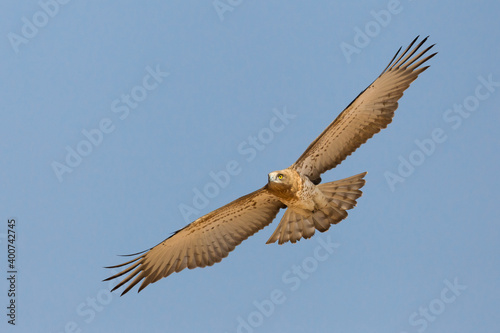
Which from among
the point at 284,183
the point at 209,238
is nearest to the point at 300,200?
the point at 284,183

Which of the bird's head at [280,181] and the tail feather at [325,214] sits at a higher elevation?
the bird's head at [280,181]

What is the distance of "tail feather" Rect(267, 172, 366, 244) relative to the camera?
434 inches

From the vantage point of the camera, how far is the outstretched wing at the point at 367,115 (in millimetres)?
11328

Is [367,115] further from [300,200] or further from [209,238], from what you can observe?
[209,238]

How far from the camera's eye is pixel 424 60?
11492mm

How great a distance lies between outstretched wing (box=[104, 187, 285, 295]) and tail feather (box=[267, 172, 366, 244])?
21.7 inches

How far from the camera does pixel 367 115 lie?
11.4m

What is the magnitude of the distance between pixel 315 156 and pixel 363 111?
1.10 metres

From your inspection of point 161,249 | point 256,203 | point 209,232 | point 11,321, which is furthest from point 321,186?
point 11,321

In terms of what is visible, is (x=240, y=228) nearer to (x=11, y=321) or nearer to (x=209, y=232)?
(x=209, y=232)

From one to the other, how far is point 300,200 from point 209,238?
178 centimetres

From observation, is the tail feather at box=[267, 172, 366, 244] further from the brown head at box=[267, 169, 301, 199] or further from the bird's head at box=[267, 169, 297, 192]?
the bird's head at box=[267, 169, 297, 192]

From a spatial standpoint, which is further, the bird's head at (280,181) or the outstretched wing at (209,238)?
the outstretched wing at (209,238)

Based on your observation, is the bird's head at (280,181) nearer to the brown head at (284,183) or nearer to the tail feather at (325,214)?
the brown head at (284,183)
